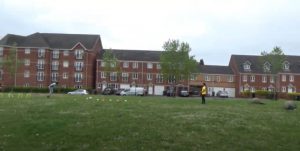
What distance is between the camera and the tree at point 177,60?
97875 mm

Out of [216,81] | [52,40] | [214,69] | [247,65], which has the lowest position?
[216,81]

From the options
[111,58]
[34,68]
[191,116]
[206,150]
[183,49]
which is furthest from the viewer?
[34,68]

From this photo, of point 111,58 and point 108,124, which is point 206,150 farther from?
point 111,58

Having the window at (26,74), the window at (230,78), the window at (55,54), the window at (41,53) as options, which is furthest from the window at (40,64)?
the window at (230,78)

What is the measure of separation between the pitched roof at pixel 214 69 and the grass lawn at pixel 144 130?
99.1 meters

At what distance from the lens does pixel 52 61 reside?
383ft

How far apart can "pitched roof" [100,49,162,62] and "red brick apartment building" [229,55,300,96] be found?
843 inches

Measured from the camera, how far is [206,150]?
17.9 metres

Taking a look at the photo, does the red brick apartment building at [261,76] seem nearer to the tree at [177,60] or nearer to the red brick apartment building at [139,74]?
the red brick apartment building at [139,74]

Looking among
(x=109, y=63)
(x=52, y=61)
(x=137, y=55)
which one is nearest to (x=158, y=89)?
(x=137, y=55)

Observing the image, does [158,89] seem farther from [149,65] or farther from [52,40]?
[52,40]

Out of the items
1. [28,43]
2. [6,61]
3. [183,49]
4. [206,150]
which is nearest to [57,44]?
[28,43]

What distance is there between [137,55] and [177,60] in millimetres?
24480

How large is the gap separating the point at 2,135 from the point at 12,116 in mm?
4191
